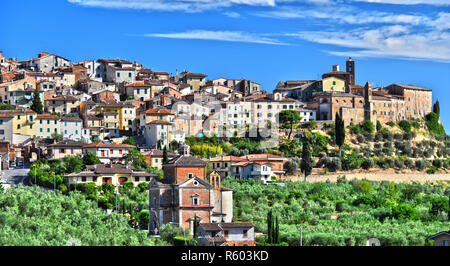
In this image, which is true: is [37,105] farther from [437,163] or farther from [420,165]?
[437,163]

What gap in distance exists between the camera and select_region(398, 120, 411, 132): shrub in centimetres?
8325

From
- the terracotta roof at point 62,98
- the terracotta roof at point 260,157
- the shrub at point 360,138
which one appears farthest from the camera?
the shrub at point 360,138

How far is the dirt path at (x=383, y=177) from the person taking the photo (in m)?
67.7

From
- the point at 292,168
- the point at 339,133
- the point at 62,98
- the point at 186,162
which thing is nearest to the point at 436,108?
the point at 339,133

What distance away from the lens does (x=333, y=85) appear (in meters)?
84.9

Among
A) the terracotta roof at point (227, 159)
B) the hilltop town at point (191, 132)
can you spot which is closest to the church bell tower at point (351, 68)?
the hilltop town at point (191, 132)

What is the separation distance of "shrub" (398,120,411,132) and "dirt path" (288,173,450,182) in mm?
8599

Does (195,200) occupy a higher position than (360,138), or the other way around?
(360,138)

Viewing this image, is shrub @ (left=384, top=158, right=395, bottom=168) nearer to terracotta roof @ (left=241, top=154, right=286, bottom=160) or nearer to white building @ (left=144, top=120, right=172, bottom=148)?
terracotta roof @ (left=241, top=154, right=286, bottom=160)

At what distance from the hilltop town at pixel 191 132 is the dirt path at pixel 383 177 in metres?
Result: 0.87

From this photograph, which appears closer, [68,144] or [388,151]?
[68,144]

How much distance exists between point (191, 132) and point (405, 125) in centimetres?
2557

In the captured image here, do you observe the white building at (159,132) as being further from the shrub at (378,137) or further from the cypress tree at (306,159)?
the shrub at (378,137)
